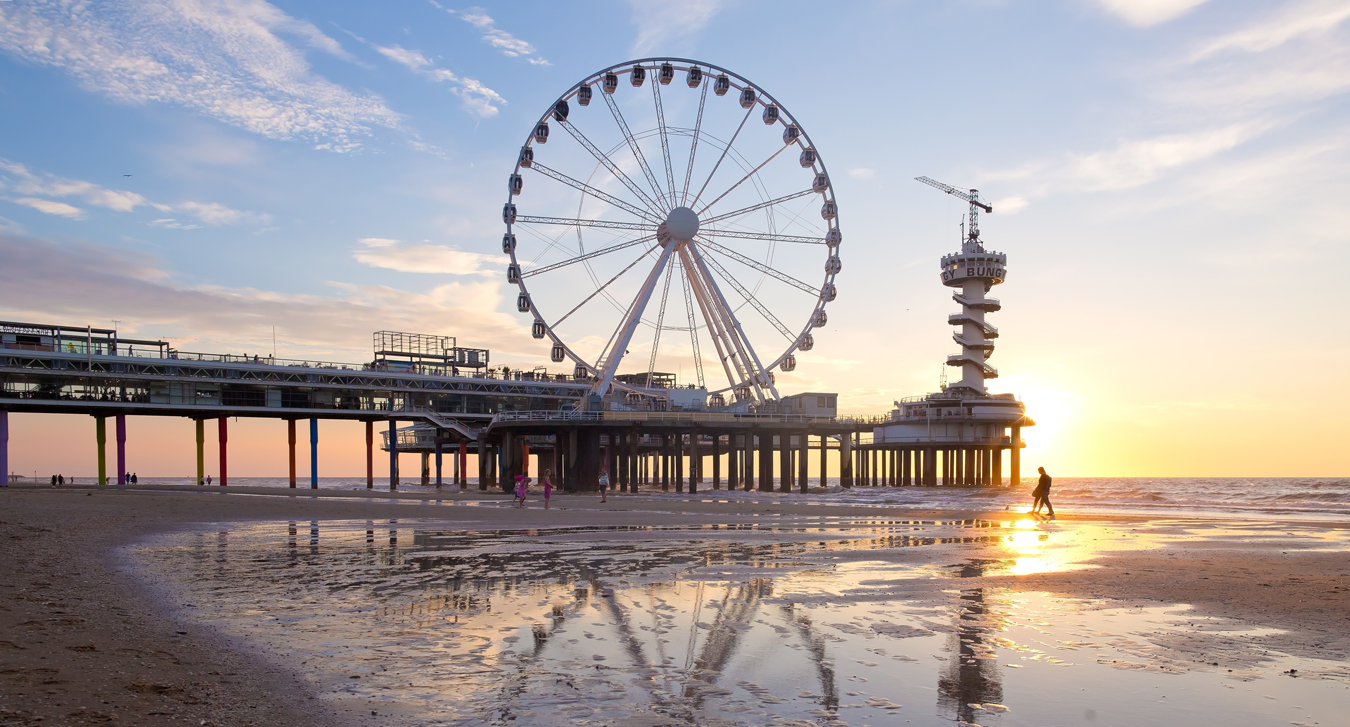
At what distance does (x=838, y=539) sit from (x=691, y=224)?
3153 cm

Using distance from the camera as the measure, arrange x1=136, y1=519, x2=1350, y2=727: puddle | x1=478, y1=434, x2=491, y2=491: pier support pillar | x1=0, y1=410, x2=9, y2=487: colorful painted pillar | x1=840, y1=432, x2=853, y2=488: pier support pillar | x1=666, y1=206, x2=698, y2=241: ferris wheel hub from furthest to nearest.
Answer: x1=478, y1=434, x2=491, y2=491: pier support pillar, x1=840, y1=432, x2=853, y2=488: pier support pillar, x1=0, y1=410, x2=9, y2=487: colorful painted pillar, x1=666, y1=206, x2=698, y2=241: ferris wheel hub, x1=136, y1=519, x2=1350, y2=727: puddle

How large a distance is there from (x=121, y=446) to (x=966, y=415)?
63642 mm

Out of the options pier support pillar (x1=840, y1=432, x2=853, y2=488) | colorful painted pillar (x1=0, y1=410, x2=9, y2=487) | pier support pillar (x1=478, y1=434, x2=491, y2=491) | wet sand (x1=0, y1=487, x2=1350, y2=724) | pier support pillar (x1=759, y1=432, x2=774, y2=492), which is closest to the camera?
wet sand (x1=0, y1=487, x2=1350, y2=724)

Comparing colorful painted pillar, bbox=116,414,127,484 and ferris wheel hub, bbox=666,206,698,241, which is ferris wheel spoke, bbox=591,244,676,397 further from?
colorful painted pillar, bbox=116,414,127,484

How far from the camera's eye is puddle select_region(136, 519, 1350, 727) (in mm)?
6219

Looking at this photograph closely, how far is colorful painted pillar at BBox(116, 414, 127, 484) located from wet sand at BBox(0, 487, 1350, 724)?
116ft

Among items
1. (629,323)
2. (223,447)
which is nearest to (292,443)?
(223,447)

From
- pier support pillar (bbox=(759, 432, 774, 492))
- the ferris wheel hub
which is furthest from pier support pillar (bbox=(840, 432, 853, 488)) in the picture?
the ferris wheel hub

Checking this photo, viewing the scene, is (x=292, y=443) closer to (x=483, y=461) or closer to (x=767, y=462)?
(x=483, y=461)

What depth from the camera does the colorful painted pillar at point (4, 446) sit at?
50.5m

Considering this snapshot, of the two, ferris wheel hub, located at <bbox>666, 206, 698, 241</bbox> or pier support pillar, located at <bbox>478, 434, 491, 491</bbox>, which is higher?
ferris wheel hub, located at <bbox>666, 206, 698, 241</bbox>

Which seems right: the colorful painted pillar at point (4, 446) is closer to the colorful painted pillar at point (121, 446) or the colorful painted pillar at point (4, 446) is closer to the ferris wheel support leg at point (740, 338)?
the colorful painted pillar at point (121, 446)

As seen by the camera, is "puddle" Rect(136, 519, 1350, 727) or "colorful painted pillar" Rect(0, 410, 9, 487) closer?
"puddle" Rect(136, 519, 1350, 727)

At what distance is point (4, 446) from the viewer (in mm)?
52594
